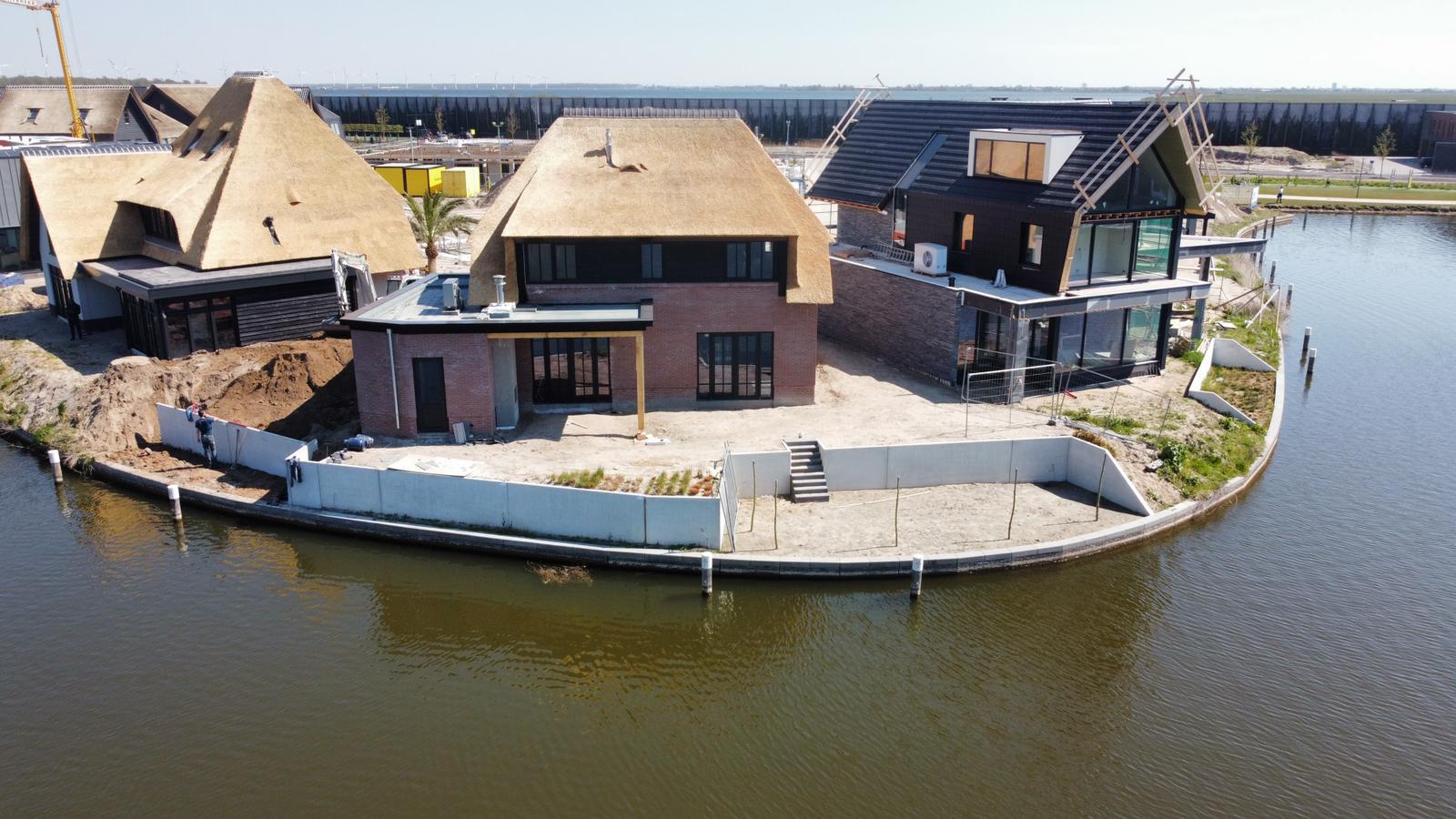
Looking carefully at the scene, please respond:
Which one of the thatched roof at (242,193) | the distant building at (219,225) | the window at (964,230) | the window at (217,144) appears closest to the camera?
the distant building at (219,225)

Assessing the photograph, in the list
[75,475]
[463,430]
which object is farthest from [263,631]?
[75,475]

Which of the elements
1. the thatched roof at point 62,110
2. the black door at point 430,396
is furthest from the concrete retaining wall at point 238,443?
the thatched roof at point 62,110

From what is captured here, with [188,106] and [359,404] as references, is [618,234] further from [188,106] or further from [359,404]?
[188,106]

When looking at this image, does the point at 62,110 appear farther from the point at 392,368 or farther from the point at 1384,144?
the point at 1384,144

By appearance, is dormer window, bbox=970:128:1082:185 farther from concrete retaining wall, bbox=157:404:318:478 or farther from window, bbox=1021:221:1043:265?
concrete retaining wall, bbox=157:404:318:478

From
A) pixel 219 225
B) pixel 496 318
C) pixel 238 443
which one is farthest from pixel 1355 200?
pixel 238 443

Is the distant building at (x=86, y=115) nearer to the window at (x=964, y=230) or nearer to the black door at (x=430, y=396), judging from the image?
the black door at (x=430, y=396)

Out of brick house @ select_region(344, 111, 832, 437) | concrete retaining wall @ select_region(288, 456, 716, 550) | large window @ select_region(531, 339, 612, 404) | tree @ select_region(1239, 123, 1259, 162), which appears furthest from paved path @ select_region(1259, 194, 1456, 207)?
concrete retaining wall @ select_region(288, 456, 716, 550)
